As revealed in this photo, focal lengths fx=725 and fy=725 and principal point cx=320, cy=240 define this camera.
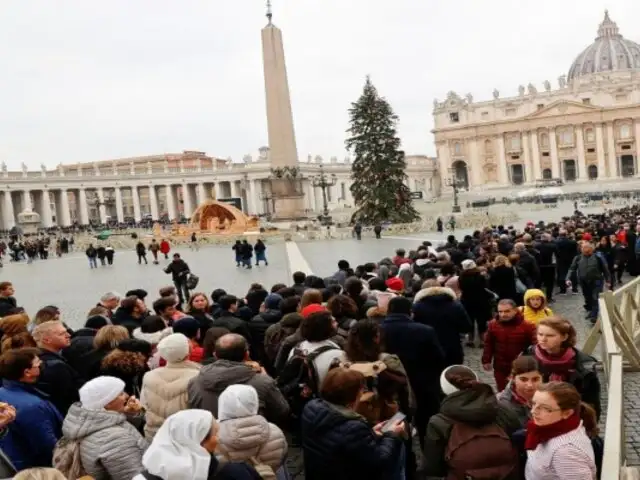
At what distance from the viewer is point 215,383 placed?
4816mm

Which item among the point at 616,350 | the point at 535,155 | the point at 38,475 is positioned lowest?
the point at 616,350

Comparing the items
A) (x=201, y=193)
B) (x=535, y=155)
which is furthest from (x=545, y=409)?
(x=535, y=155)

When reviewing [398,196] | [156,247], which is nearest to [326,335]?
[156,247]

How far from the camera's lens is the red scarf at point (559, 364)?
5047 millimetres

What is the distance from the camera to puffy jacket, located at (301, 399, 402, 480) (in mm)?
3996

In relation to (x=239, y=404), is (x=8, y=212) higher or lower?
higher

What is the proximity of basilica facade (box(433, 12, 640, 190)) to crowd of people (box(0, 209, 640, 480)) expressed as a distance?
296 ft

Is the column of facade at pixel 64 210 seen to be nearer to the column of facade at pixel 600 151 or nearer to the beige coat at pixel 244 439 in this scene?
the column of facade at pixel 600 151

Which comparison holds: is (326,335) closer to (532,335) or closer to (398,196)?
(532,335)

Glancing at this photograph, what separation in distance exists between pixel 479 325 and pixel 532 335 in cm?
389

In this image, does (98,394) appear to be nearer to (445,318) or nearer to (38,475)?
(38,475)

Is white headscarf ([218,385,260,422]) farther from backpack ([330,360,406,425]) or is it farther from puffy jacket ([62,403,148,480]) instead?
backpack ([330,360,406,425])

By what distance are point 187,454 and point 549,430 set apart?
1.78 metres

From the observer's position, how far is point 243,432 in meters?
4.04
